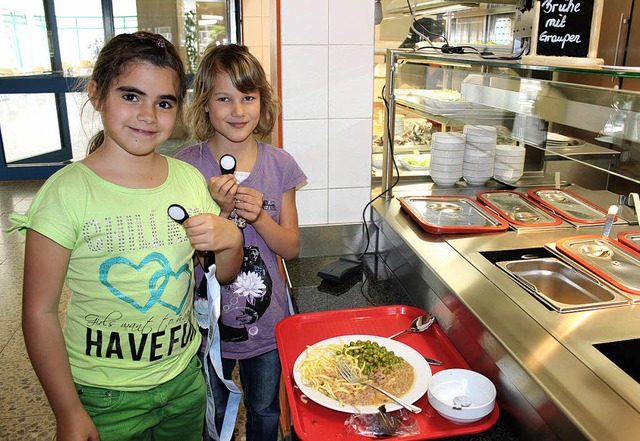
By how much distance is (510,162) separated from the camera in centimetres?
191

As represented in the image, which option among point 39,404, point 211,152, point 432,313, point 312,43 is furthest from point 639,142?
point 39,404

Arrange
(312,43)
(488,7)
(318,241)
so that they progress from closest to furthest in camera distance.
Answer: (312,43)
(318,241)
(488,7)

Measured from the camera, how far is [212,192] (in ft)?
3.79

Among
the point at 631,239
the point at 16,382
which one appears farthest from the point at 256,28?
the point at 631,239

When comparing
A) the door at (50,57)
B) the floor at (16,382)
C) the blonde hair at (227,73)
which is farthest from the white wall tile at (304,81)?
the door at (50,57)

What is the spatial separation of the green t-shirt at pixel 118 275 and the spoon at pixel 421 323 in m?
0.52

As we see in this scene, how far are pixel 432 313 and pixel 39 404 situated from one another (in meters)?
1.67

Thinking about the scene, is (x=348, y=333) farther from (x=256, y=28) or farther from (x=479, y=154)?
(x=256, y=28)

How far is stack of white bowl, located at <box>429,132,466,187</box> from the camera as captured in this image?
6.31 ft

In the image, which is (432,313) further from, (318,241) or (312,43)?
(312,43)

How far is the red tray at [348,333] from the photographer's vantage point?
94cm

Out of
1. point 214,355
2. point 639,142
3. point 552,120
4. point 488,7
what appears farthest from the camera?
point 488,7

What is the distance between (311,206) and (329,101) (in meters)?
0.36

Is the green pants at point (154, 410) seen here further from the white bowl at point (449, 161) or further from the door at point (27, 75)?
the door at point (27, 75)
